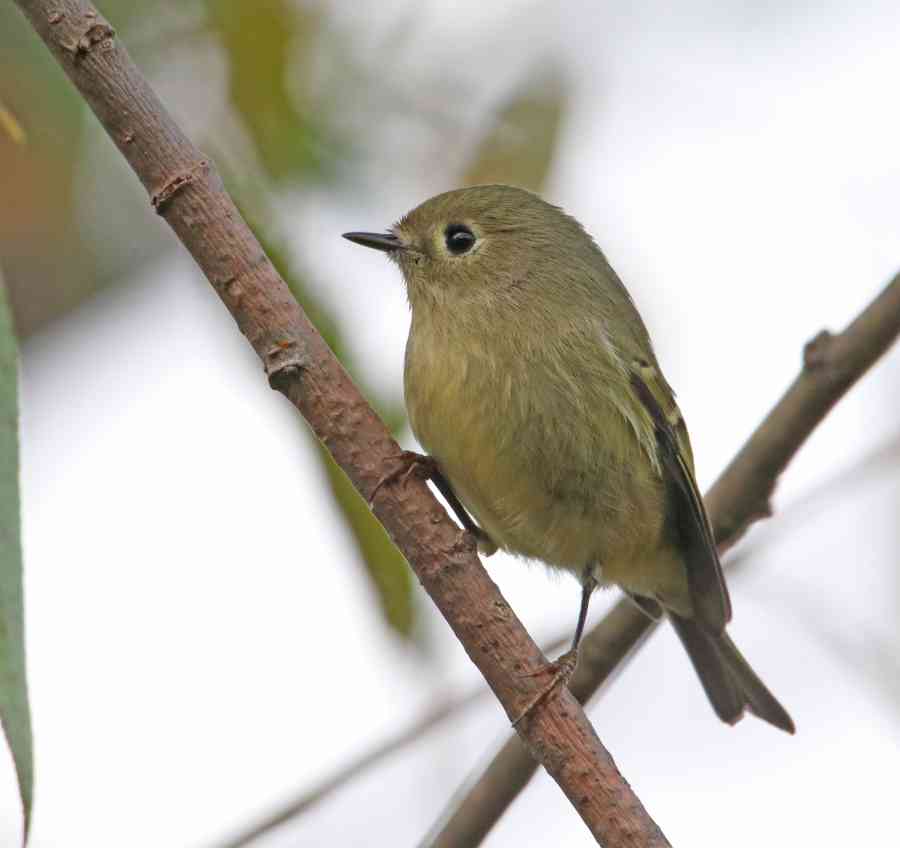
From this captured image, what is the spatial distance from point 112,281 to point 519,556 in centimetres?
103

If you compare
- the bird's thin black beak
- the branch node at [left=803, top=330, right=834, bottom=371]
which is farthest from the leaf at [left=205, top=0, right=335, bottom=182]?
the branch node at [left=803, top=330, right=834, bottom=371]

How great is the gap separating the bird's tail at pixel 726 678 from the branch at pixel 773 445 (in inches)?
35.6

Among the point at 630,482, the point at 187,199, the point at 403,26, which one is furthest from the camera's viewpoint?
the point at 630,482

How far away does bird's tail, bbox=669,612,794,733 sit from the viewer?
312cm

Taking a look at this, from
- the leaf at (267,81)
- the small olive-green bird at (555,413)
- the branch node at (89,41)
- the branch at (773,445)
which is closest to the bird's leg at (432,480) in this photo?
the small olive-green bird at (555,413)

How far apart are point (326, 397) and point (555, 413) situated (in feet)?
3.23

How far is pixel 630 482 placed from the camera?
110 inches

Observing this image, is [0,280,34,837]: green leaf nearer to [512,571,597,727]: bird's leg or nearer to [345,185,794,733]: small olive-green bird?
[512,571,597,727]: bird's leg

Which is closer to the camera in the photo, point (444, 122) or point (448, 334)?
point (444, 122)

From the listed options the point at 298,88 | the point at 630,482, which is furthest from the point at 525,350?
the point at 298,88

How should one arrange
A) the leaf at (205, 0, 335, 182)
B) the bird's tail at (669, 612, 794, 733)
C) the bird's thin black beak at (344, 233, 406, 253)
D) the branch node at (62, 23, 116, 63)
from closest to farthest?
the branch node at (62, 23, 116, 63) < the leaf at (205, 0, 335, 182) < the bird's thin black beak at (344, 233, 406, 253) < the bird's tail at (669, 612, 794, 733)

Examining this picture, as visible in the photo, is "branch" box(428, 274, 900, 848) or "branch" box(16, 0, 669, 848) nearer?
"branch" box(16, 0, 669, 848)

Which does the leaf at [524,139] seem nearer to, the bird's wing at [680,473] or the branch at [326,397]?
the bird's wing at [680,473]

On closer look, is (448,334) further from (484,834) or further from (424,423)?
(484,834)
